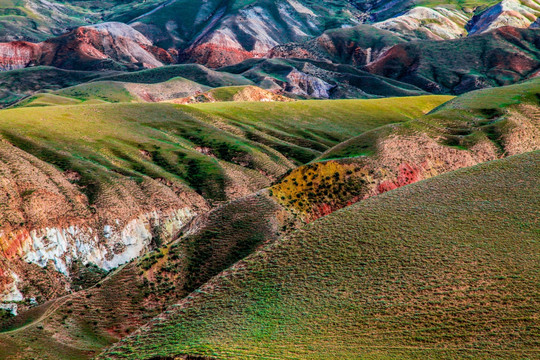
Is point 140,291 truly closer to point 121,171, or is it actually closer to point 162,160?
point 121,171

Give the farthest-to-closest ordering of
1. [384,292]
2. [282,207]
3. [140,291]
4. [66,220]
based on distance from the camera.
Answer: [66,220] → [282,207] → [140,291] → [384,292]

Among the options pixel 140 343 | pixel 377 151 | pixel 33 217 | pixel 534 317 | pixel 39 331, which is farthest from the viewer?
pixel 377 151

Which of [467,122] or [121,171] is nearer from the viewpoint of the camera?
[121,171]

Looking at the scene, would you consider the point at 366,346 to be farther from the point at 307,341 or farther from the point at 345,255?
the point at 345,255

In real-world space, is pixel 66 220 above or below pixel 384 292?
below

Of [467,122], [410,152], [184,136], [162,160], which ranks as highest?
[410,152]

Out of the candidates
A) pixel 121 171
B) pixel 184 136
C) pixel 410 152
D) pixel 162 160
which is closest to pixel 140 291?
pixel 121 171

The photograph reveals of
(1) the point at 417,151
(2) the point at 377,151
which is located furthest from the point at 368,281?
(1) the point at 417,151

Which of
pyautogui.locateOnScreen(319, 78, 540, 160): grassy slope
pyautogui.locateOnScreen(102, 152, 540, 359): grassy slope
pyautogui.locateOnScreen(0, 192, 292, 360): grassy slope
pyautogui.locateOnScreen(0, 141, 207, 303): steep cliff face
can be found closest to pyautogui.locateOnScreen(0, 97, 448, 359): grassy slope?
pyautogui.locateOnScreen(0, 192, 292, 360): grassy slope
